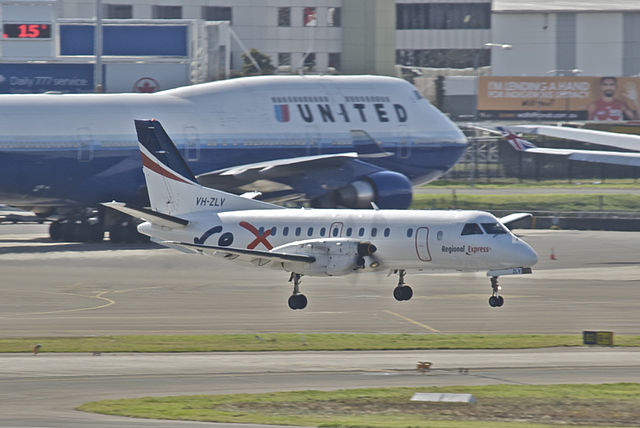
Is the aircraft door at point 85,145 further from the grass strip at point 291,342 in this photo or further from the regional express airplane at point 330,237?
the grass strip at point 291,342

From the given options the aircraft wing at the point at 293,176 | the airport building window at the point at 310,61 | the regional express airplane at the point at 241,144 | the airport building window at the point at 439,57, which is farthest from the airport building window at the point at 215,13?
the aircraft wing at the point at 293,176

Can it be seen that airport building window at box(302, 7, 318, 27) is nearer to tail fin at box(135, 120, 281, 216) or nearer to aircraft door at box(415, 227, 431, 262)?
tail fin at box(135, 120, 281, 216)

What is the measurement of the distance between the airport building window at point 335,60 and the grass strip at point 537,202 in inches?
1895

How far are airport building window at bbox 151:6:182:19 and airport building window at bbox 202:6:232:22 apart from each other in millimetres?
2723

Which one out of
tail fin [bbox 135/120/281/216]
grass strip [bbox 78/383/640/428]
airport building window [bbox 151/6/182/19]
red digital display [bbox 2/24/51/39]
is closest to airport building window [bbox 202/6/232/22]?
airport building window [bbox 151/6/182/19]

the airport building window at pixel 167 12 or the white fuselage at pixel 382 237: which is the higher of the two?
the airport building window at pixel 167 12

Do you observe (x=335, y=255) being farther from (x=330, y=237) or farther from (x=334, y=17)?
(x=334, y=17)

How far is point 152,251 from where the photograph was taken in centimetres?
5803

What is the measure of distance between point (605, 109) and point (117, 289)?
82.1 metres

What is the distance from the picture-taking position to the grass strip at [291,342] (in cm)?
3775

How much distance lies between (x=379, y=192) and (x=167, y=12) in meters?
69.2

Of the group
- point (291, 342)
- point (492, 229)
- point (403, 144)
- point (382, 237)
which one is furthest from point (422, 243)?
point (403, 144)

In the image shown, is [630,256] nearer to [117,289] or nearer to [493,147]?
[117,289]

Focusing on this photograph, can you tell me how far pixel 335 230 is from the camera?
43094 millimetres
